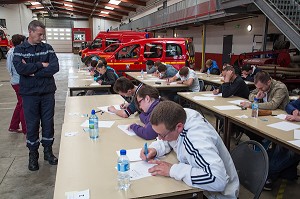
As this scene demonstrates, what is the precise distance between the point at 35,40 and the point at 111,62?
5.59m

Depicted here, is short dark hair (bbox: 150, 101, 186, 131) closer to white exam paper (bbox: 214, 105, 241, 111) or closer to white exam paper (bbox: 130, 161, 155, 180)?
white exam paper (bbox: 130, 161, 155, 180)

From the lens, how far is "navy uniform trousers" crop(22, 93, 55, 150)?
3.12 m

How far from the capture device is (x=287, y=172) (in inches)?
121

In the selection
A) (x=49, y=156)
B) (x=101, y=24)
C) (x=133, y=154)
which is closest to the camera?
(x=133, y=154)

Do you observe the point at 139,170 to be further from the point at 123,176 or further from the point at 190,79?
the point at 190,79

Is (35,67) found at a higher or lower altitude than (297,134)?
higher

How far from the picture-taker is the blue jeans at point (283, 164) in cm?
296

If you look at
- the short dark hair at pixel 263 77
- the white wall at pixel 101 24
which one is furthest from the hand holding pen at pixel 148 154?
the white wall at pixel 101 24

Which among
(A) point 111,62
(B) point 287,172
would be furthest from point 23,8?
(B) point 287,172

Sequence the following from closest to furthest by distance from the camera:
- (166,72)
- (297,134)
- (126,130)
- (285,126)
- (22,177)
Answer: (297,134) < (126,130) < (285,126) < (22,177) < (166,72)

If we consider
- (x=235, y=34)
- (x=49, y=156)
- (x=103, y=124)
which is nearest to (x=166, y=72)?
(x=49, y=156)

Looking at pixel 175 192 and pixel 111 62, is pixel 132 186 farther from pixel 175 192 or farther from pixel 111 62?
pixel 111 62

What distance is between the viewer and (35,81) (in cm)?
308

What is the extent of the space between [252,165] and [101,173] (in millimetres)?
1019
